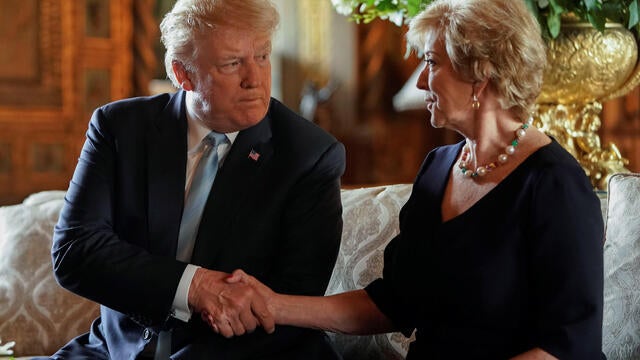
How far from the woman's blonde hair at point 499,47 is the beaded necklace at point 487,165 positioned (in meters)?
0.03

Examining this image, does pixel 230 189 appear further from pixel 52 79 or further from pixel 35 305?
pixel 52 79

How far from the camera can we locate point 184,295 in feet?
6.55

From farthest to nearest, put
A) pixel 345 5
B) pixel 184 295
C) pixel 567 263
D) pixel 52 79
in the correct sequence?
pixel 52 79, pixel 345 5, pixel 184 295, pixel 567 263

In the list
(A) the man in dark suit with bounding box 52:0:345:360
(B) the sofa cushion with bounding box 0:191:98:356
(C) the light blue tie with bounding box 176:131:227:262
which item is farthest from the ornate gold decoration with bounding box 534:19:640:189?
(B) the sofa cushion with bounding box 0:191:98:356

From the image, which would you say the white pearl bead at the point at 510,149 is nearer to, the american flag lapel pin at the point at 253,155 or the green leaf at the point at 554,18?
the american flag lapel pin at the point at 253,155

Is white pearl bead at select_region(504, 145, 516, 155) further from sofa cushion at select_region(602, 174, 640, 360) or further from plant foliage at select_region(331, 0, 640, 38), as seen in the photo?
plant foliage at select_region(331, 0, 640, 38)

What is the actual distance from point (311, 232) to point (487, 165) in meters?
0.49

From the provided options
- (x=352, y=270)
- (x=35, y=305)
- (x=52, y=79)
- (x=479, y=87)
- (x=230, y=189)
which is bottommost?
(x=52, y=79)

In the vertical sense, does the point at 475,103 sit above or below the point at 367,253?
above

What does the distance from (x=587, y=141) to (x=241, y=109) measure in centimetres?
130

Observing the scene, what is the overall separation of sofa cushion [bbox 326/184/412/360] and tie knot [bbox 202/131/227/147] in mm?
486

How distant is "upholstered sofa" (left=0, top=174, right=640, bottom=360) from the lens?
2031mm

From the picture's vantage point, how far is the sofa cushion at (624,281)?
2008 millimetres

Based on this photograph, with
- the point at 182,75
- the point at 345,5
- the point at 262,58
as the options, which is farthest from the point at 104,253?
the point at 345,5
